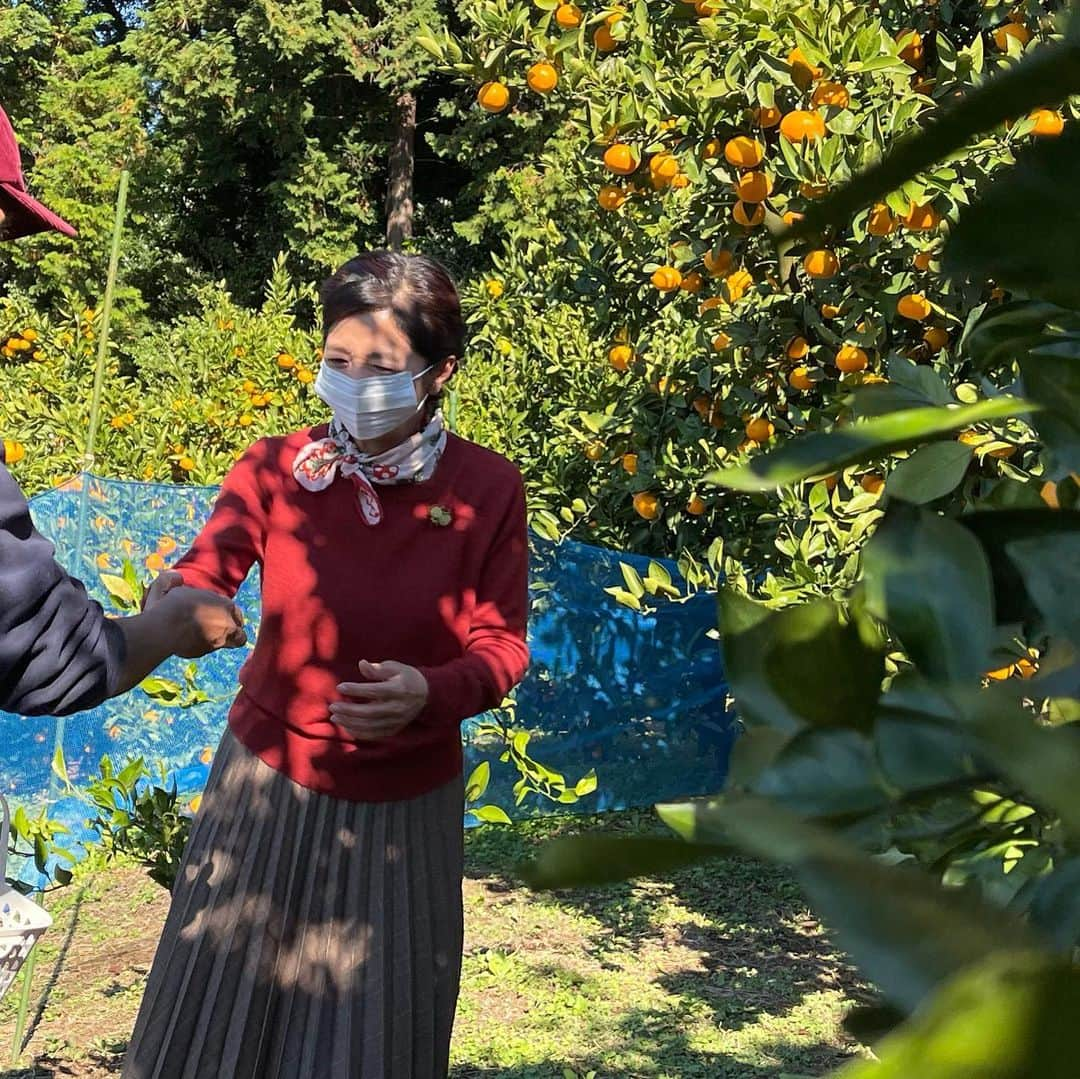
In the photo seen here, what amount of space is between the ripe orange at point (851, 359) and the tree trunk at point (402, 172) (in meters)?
13.3

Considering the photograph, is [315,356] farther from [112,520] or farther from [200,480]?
[112,520]

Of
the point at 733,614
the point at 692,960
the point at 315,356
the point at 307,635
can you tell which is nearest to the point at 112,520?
the point at 315,356

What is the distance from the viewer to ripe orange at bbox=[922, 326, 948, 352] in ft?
9.27

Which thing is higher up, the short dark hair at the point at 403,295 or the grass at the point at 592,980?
the short dark hair at the point at 403,295

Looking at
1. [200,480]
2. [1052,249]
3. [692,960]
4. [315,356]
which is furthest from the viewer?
[315,356]

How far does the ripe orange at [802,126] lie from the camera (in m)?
2.61

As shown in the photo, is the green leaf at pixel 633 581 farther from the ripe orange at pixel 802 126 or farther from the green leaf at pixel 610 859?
the green leaf at pixel 610 859

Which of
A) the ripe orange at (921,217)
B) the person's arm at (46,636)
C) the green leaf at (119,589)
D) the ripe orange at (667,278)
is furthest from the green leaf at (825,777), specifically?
the ripe orange at (667,278)

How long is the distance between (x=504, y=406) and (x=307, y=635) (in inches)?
136

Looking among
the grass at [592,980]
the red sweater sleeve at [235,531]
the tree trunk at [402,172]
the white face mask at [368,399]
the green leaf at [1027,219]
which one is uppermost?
the tree trunk at [402,172]

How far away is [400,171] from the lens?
52.5ft

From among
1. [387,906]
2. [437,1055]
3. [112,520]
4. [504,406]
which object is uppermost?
[504,406]

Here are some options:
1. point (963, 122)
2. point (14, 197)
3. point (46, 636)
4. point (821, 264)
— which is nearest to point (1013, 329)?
point (963, 122)

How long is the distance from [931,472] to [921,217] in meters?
2.20
